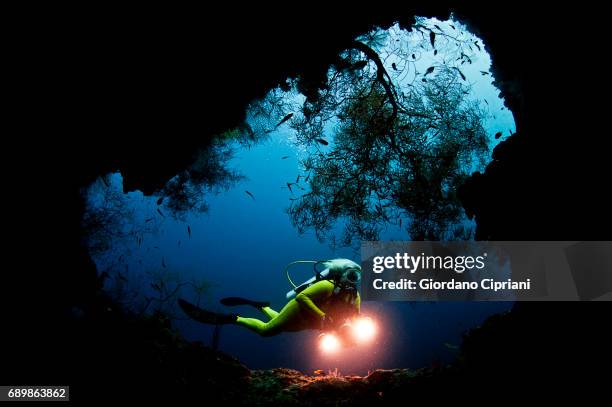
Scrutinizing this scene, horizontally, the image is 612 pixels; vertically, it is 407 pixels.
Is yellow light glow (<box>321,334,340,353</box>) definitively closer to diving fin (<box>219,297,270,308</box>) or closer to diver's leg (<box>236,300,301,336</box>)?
diver's leg (<box>236,300,301,336</box>)

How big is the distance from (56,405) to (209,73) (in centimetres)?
425

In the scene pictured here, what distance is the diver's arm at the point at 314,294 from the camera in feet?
22.2

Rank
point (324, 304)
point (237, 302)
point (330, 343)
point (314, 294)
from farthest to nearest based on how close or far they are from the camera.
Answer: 1. point (237, 302)
2. point (324, 304)
3. point (314, 294)
4. point (330, 343)

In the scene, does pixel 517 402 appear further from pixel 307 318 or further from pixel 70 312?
pixel 70 312

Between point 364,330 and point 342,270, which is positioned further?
point 342,270

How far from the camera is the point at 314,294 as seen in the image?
23.0 ft

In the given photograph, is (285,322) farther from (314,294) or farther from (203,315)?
(203,315)

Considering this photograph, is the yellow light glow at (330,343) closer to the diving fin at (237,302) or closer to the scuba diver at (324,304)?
the scuba diver at (324,304)

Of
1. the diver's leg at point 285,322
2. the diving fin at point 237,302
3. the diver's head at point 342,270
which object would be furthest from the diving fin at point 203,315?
the diver's head at point 342,270

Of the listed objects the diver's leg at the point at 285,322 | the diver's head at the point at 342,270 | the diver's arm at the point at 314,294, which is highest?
the diver's head at the point at 342,270

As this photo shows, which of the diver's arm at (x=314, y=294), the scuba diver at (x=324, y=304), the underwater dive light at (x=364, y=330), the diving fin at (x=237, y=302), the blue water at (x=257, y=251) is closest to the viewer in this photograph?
the underwater dive light at (x=364, y=330)

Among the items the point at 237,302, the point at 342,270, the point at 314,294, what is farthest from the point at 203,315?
the point at 342,270

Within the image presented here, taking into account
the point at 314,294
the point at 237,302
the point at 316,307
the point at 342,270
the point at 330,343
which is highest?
the point at 342,270

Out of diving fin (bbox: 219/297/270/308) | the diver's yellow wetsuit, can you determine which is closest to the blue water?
diving fin (bbox: 219/297/270/308)
